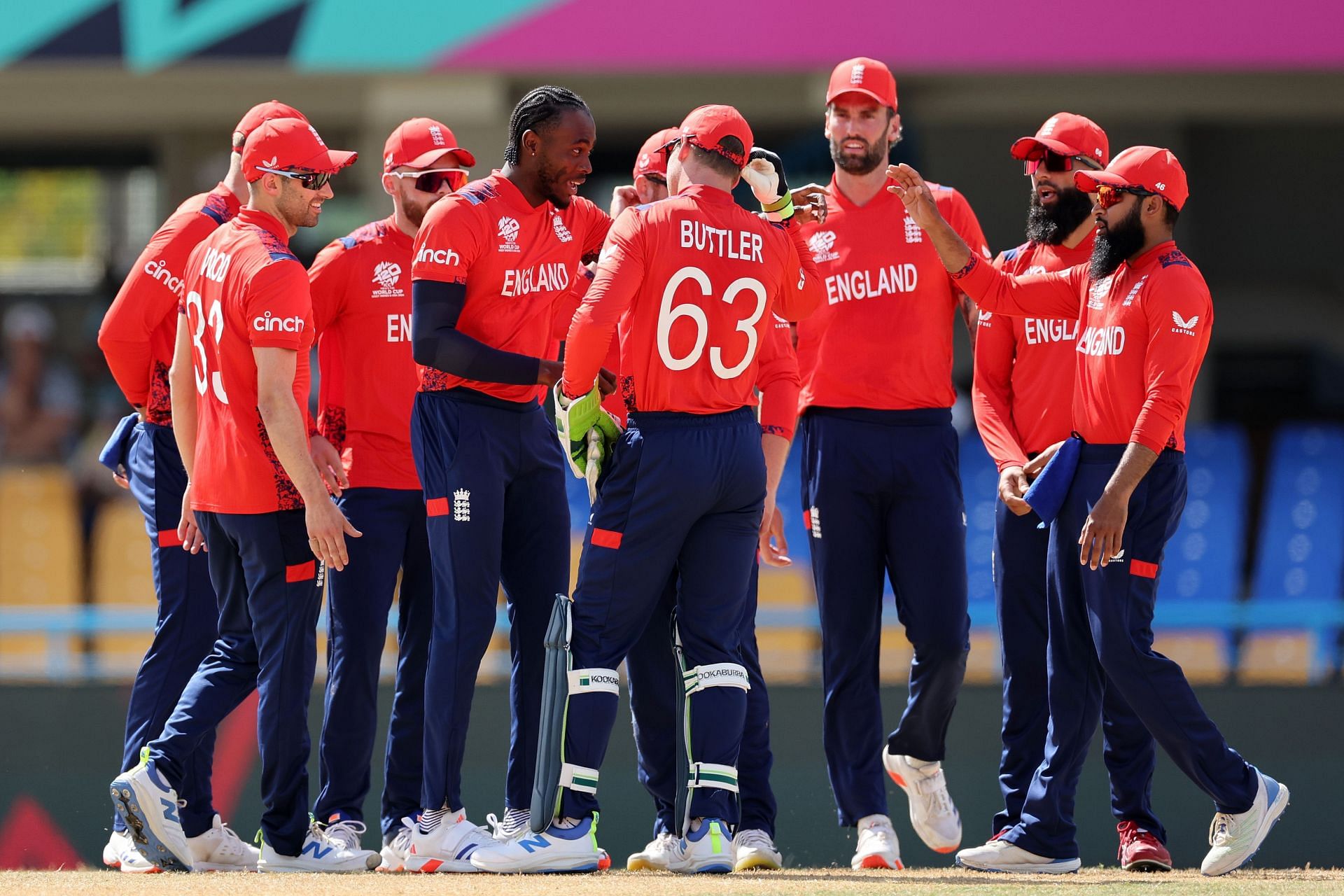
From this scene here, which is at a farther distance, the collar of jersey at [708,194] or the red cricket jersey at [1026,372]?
the red cricket jersey at [1026,372]

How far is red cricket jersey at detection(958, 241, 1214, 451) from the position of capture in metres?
4.99

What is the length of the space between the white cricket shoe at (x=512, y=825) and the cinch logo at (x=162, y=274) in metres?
1.95

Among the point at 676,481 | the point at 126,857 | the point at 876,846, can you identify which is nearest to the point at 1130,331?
the point at 676,481

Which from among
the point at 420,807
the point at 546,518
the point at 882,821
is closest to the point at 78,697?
the point at 420,807

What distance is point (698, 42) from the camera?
30.5 feet

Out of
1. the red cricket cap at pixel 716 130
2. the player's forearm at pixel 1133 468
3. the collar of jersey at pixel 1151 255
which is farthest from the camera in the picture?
the collar of jersey at pixel 1151 255

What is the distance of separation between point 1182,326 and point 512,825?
7.82 ft

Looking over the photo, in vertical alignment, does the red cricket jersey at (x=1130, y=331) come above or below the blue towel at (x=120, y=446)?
above

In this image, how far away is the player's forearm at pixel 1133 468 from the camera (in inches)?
195

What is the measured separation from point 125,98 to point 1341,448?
8.14 m

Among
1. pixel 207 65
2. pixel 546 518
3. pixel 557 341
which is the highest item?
pixel 207 65

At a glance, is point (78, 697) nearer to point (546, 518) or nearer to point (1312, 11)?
point (546, 518)

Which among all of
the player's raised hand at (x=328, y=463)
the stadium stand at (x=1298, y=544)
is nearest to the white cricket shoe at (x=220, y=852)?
the player's raised hand at (x=328, y=463)

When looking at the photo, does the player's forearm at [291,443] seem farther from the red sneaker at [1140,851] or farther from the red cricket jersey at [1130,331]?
the red sneaker at [1140,851]
